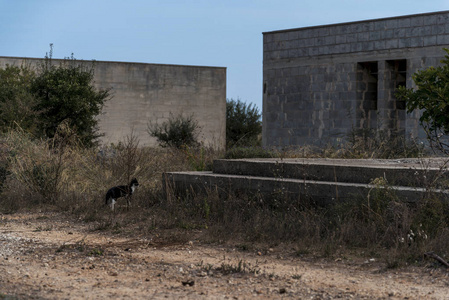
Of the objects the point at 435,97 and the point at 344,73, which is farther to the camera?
the point at 344,73

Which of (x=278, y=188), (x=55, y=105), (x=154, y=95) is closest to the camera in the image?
(x=278, y=188)

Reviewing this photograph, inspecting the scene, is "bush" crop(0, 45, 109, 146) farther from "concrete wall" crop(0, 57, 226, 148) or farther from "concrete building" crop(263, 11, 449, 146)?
"concrete wall" crop(0, 57, 226, 148)

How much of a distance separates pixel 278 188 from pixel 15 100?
1504cm

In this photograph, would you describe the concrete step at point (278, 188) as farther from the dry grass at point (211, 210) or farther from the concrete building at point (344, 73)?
the concrete building at point (344, 73)

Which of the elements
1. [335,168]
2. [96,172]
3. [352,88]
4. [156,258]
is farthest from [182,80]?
[156,258]

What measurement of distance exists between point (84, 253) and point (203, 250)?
4.55ft

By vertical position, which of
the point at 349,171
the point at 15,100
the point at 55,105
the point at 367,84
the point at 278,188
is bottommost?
the point at 278,188

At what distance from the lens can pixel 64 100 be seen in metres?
18.9

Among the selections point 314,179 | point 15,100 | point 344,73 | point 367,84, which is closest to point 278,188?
point 314,179

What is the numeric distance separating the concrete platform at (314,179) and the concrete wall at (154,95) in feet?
54.2

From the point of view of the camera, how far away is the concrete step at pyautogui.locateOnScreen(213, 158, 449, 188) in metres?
7.56

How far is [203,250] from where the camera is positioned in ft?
22.2

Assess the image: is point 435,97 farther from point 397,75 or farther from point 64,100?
point 64,100

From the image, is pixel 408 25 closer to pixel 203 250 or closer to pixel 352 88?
pixel 352 88
